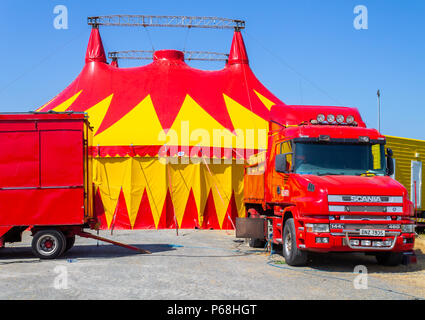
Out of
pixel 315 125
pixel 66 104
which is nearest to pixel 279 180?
pixel 315 125

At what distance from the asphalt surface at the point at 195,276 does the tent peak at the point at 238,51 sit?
15.2 meters

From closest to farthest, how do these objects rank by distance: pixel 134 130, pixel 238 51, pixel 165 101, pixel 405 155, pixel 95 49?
1. pixel 405 155
2. pixel 134 130
3. pixel 165 101
4. pixel 95 49
5. pixel 238 51

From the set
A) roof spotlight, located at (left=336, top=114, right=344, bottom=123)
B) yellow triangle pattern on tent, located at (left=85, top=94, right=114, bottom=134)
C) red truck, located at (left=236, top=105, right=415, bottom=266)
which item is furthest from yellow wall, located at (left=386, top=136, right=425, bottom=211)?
yellow triangle pattern on tent, located at (left=85, top=94, right=114, bottom=134)

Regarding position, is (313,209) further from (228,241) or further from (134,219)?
(134,219)

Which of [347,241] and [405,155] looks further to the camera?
[405,155]

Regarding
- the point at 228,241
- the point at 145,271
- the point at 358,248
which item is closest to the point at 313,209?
the point at 358,248

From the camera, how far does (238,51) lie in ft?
90.6

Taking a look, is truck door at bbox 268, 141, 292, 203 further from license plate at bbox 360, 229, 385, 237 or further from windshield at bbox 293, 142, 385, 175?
license plate at bbox 360, 229, 385, 237

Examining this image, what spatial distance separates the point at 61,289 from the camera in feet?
26.2

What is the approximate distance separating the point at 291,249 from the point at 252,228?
334 cm

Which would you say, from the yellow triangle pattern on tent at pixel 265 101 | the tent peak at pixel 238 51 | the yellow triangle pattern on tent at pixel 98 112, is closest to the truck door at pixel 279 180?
the yellow triangle pattern on tent at pixel 98 112

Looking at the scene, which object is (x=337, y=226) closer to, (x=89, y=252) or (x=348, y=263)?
(x=348, y=263)

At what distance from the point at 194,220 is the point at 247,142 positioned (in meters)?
4.30

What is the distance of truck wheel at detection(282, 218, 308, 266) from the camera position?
10.5m
